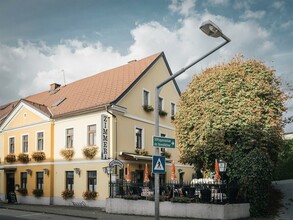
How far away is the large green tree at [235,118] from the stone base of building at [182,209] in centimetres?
180

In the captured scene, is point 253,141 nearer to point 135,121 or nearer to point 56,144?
point 135,121

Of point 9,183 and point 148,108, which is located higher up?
point 148,108

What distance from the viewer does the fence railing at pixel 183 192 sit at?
16438 mm

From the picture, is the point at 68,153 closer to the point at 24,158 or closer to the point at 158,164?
the point at 24,158

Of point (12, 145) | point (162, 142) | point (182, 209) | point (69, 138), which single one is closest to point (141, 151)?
point (69, 138)

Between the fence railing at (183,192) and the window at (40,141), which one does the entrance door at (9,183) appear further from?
the fence railing at (183,192)

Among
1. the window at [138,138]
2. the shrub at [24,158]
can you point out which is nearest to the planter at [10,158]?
the shrub at [24,158]

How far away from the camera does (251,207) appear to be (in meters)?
17.2

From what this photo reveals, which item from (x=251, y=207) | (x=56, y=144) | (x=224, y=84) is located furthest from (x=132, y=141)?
(x=251, y=207)

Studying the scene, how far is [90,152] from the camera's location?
24047 millimetres

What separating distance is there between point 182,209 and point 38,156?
579 inches

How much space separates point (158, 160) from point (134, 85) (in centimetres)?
1585

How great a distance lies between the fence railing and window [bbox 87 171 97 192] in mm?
3695

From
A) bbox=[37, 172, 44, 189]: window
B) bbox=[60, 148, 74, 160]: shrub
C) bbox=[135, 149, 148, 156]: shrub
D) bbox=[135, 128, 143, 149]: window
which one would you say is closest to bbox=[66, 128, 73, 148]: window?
bbox=[60, 148, 74, 160]: shrub
